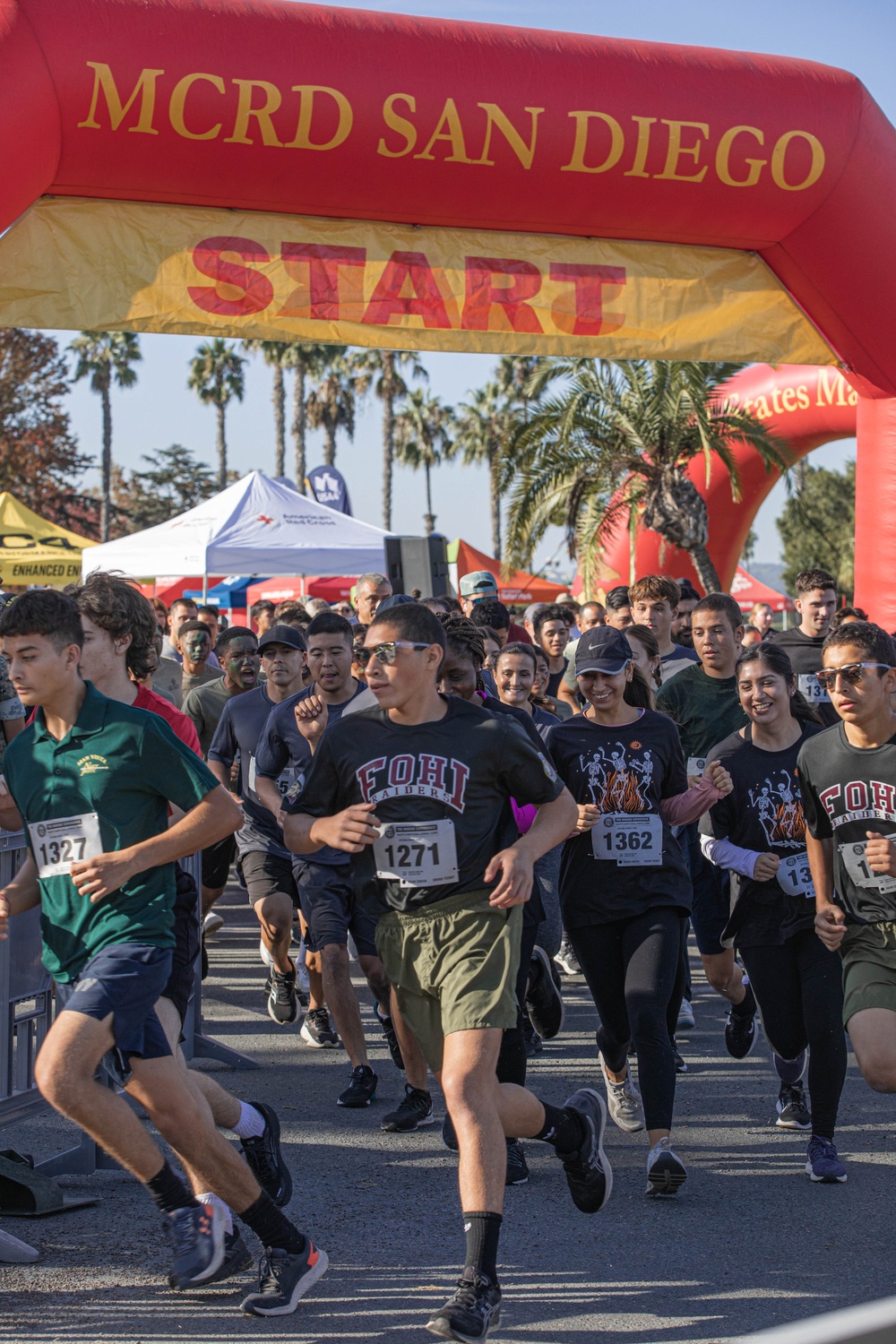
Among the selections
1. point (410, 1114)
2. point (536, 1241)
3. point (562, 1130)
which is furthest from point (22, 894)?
point (410, 1114)

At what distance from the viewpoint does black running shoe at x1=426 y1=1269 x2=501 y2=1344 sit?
3523mm

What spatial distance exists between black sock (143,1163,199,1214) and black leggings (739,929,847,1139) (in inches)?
92.2

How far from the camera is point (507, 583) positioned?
3033 centimetres

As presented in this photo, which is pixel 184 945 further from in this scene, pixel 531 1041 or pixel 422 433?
pixel 422 433

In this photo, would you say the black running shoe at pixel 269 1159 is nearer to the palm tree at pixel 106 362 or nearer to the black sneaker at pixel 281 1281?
the black sneaker at pixel 281 1281

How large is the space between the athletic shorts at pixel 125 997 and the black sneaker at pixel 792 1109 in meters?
2.86

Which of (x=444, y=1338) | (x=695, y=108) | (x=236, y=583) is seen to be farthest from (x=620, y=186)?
(x=236, y=583)

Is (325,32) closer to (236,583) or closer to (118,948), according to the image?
(118,948)

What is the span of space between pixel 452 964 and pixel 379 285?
629cm

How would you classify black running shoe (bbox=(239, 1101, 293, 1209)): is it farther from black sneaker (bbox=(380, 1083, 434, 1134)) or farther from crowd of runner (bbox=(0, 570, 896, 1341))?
black sneaker (bbox=(380, 1083, 434, 1134))

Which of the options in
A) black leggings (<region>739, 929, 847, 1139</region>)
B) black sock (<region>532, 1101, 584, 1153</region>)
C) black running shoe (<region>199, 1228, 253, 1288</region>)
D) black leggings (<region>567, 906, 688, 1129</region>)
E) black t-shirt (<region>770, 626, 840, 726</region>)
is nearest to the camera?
black running shoe (<region>199, 1228, 253, 1288</region>)

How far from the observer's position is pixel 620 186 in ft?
30.1

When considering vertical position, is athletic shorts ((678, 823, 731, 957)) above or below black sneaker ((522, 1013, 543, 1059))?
above

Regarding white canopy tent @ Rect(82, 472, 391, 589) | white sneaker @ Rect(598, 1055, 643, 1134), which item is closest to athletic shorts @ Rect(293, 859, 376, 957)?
white sneaker @ Rect(598, 1055, 643, 1134)
